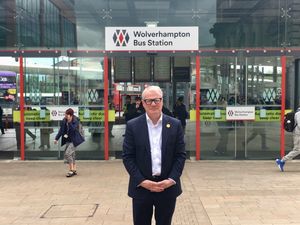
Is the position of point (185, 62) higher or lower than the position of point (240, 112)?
higher

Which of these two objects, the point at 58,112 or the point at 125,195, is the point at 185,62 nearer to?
the point at 58,112

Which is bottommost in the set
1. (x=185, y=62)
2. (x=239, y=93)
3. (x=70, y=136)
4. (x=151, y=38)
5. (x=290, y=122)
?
(x=70, y=136)

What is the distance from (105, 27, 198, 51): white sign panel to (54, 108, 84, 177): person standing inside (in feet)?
8.53

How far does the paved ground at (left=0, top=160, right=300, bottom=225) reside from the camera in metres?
6.39

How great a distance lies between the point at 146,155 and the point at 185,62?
821 cm

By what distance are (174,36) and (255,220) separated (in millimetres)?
6257

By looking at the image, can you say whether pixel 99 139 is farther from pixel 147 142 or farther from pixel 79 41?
pixel 147 142

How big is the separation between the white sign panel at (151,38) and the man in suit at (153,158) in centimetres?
745

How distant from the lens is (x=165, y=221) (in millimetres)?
4246

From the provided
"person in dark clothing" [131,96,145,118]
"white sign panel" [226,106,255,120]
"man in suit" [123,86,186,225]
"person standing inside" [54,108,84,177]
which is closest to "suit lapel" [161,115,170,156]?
"man in suit" [123,86,186,225]

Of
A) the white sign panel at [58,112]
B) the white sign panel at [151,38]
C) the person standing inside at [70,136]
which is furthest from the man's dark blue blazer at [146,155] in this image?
the white sign panel at [58,112]

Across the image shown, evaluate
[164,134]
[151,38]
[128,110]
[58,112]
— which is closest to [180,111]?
[128,110]

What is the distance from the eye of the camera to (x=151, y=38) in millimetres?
11453

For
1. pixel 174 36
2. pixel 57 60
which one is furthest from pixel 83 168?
pixel 174 36
